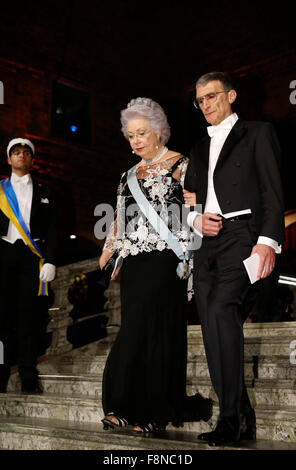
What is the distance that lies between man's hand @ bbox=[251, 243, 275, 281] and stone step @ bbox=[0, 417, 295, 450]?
734 millimetres

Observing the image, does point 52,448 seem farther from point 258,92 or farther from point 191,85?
point 191,85

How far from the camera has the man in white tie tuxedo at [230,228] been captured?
8.39 feet

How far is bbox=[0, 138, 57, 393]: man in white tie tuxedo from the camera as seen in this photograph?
435 cm

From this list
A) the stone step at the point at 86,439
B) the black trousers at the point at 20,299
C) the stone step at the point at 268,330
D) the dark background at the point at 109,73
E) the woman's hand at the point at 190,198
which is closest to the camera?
the stone step at the point at 86,439

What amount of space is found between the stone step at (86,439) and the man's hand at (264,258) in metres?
0.73

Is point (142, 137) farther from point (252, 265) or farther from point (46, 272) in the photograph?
point (46, 272)

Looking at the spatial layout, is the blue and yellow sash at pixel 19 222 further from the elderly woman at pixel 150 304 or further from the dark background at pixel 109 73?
the dark background at pixel 109 73

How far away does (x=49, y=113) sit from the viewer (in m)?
9.97

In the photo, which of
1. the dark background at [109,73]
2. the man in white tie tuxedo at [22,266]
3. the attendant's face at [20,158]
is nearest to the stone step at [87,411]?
the man in white tie tuxedo at [22,266]

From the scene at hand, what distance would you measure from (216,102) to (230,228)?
24.3 inches

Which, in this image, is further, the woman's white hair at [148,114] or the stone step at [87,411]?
the woman's white hair at [148,114]

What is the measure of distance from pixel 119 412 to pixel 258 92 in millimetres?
8142

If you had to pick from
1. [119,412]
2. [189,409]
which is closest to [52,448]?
[119,412]

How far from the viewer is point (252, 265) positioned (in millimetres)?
2541
